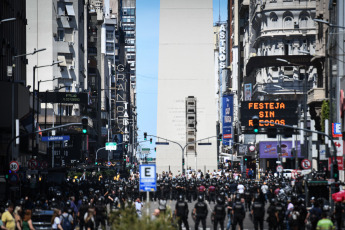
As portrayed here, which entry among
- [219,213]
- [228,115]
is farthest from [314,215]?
[228,115]

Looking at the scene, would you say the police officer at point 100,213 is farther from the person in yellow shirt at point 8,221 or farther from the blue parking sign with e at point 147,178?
the person in yellow shirt at point 8,221

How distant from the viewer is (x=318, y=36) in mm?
68500

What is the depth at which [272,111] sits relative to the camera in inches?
3100

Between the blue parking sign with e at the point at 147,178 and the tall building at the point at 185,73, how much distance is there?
3238 inches

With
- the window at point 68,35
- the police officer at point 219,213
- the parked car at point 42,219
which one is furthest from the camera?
the window at point 68,35

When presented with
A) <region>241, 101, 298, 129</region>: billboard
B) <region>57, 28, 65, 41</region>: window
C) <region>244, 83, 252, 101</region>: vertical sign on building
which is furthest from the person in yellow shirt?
<region>244, 83, 252, 101</region>: vertical sign on building

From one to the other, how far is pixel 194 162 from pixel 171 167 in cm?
297

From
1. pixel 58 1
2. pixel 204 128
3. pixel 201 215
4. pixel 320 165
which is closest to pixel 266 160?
pixel 204 128

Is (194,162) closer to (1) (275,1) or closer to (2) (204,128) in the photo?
(2) (204,128)

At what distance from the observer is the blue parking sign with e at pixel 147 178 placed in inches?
1210

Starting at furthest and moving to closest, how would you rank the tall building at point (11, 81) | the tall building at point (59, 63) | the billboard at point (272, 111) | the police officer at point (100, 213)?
1. the tall building at point (59, 63)
2. the billboard at point (272, 111)
3. the tall building at point (11, 81)
4. the police officer at point (100, 213)

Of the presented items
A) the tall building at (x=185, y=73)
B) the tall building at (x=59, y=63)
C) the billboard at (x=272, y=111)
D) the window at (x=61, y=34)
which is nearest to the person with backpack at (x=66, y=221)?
the billboard at (x=272, y=111)

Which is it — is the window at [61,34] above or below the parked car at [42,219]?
above

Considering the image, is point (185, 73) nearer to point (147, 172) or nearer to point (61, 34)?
point (61, 34)
